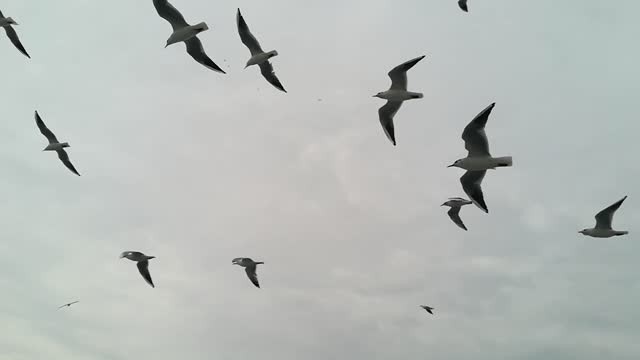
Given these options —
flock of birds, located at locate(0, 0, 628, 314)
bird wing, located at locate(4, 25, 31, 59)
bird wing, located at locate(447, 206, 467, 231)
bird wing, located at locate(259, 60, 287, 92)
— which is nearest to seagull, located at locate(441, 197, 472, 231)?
bird wing, located at locate(447, 206, 467, 231)

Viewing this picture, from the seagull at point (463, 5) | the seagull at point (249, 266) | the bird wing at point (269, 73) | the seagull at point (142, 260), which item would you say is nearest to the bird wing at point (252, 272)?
the seagull at point (249, 266)

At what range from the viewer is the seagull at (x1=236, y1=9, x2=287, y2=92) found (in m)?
29.5

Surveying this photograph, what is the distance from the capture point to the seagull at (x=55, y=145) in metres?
37.8

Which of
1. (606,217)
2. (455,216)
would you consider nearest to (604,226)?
(606,217)

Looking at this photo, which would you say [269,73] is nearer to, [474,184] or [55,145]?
[474,184]

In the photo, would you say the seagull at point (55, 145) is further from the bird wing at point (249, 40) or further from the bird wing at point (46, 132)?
the bird wing at point (249, 40)

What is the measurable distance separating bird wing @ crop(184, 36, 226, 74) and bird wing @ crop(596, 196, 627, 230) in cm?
1911

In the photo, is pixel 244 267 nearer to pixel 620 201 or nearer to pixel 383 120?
pixel 383 120

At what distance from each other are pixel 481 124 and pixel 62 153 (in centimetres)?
2329

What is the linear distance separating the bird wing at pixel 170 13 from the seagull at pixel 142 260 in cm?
1533

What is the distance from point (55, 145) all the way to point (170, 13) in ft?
40.6

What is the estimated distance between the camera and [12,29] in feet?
117

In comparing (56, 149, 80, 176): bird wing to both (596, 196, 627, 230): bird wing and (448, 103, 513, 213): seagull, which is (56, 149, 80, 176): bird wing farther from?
(596, 196, 627, 230): bird wing

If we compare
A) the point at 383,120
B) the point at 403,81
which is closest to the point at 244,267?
the point at 383,120
